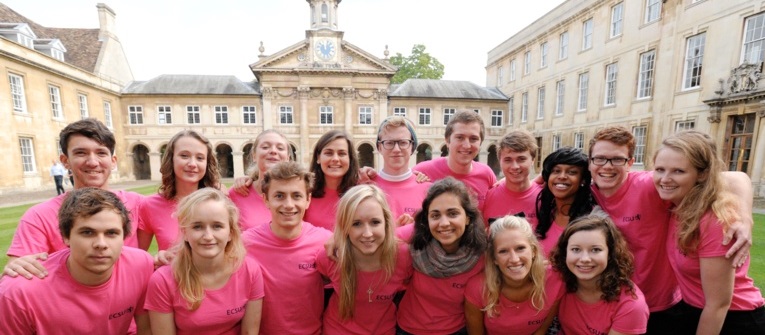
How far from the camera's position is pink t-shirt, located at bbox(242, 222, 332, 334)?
2910mm

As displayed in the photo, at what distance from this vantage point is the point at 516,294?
9.60 feet

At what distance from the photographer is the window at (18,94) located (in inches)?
784

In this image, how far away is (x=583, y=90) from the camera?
24750 mm

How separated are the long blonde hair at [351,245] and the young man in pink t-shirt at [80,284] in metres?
1.69

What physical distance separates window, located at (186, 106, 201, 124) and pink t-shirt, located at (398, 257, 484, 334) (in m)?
33.4

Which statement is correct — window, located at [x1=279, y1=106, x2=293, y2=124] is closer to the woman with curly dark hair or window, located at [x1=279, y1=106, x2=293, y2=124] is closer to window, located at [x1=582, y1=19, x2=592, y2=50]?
window, located at [x1=582, y1=19, x2=592, y2=50]

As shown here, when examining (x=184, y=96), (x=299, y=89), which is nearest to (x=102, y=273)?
(x=299, y=89)

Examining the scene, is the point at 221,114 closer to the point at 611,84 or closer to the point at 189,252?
the point at 189,252

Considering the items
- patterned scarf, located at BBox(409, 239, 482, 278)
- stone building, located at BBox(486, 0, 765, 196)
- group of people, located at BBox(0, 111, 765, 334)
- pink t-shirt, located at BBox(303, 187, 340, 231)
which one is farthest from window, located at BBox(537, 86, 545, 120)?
patterned scarf, located at BBox(409, 239, 482, 278)

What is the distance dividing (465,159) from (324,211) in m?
1.91

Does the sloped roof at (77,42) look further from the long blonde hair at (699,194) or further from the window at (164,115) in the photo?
the long blonde hair at (699,194)

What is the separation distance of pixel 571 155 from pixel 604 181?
382 millimetres

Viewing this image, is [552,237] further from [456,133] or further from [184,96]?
[184,96]

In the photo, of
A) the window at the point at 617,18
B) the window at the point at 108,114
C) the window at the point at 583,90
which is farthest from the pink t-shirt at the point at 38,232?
the window at the point at 108,114
